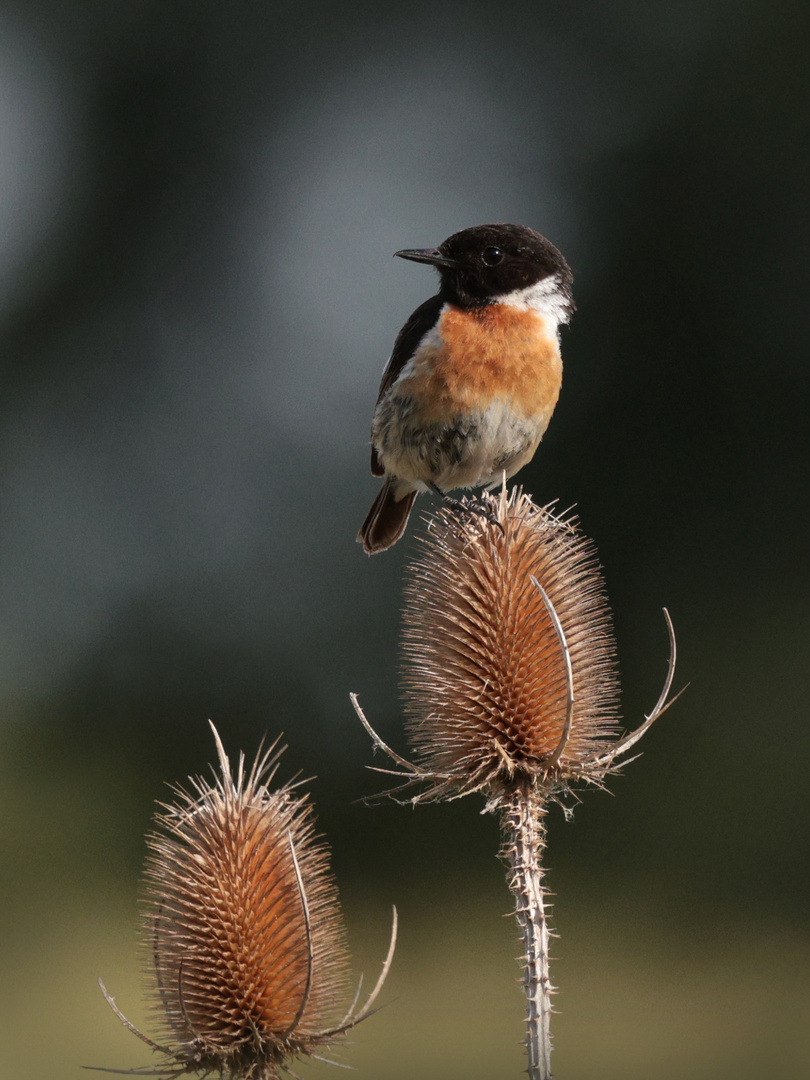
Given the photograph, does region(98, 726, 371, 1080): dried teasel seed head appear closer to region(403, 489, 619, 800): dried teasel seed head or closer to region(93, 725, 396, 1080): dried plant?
region(93, 725, 396, 1080): dried plant

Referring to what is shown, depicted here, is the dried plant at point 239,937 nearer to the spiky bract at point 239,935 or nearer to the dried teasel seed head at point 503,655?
the spiky bract at point 239,935

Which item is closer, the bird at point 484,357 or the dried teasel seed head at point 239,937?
the dried teasel seed head at point 239,937

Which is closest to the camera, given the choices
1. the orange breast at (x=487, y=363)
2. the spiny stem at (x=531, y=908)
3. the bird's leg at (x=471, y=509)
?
the spiny stem at (x=531, y=908)

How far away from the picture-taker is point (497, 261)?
5629mm

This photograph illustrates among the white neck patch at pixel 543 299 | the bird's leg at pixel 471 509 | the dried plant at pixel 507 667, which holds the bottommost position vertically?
the dried plant at pixel 507 667

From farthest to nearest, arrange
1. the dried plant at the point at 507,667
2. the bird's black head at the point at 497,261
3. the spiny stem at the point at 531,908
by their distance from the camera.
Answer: the bird's black head at the point at 497,261 < the dried plant at the point at 507,667 < the spiny stem at the point at 531,908

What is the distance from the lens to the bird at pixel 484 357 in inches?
217

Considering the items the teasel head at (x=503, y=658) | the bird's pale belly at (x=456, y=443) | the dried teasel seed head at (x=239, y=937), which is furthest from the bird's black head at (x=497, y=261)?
the dried teasel seed head at (x=239, y=937)

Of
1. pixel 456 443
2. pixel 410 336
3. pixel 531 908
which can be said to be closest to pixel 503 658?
pixel 531 908

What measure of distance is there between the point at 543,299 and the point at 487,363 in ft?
1.44

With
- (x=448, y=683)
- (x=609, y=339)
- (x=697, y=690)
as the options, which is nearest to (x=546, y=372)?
→ (x=448, y=683)

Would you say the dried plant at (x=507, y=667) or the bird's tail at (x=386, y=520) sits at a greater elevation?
the bird's tail at (x=386, y=520)

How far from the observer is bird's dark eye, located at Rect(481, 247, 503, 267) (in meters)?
5.62

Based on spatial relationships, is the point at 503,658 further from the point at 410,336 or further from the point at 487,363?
the point at 410,336
